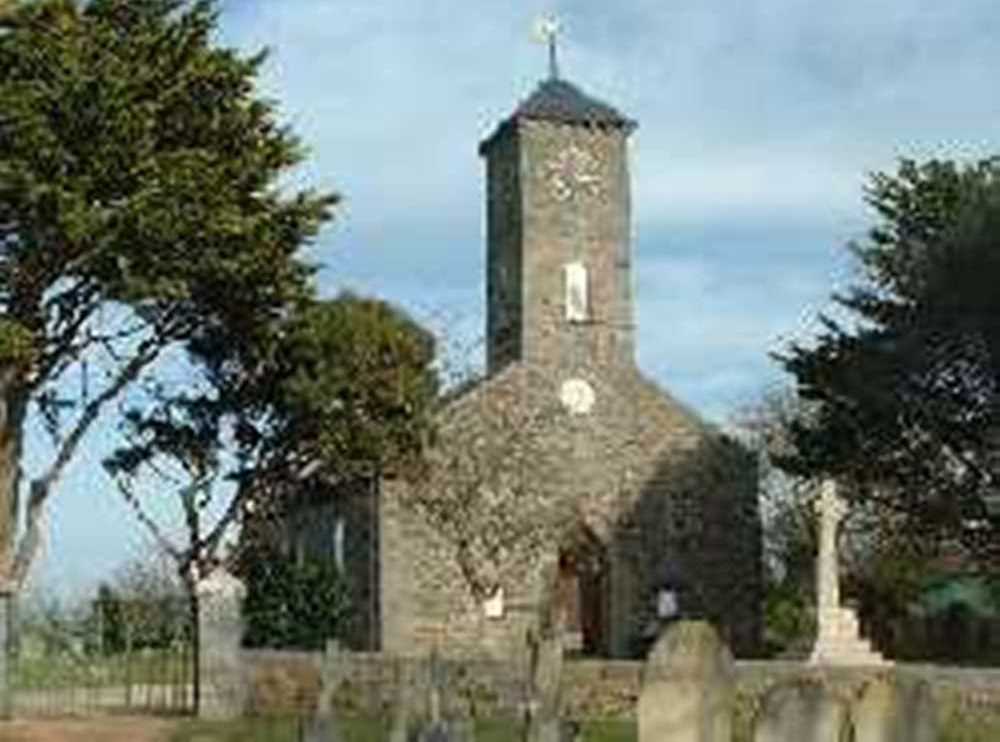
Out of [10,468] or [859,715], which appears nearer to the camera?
[859,715]

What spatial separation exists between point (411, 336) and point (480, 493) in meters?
4.74

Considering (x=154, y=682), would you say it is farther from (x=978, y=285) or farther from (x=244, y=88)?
(x=978, y=285)

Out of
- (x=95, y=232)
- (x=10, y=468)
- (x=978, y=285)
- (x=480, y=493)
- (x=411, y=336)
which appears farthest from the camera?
(x=480, y=493)

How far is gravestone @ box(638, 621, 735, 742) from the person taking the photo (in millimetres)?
6562

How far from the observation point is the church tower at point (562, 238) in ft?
168

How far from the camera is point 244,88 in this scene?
3375 cm

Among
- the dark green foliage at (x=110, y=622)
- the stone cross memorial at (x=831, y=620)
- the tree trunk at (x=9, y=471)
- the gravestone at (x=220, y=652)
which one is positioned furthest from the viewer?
the dark green foliage at (x=110, y=622)

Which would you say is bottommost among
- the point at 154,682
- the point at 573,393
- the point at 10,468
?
the point at 154,682

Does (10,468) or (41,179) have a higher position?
(41,179)

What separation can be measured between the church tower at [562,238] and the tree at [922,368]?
7042 mm

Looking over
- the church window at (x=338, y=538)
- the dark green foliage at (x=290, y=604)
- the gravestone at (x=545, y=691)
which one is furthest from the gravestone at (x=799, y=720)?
the church window at (x=338, y=538)

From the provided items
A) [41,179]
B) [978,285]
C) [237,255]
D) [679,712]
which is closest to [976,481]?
[978,285]

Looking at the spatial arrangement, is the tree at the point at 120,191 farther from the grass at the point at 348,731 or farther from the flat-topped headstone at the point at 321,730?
the flat-topped headstone at the point at 321,730

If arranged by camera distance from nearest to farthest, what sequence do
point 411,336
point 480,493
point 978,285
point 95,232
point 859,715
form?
point 859,715
point 95,232
point 978,285
point 411,336
point 480,493
